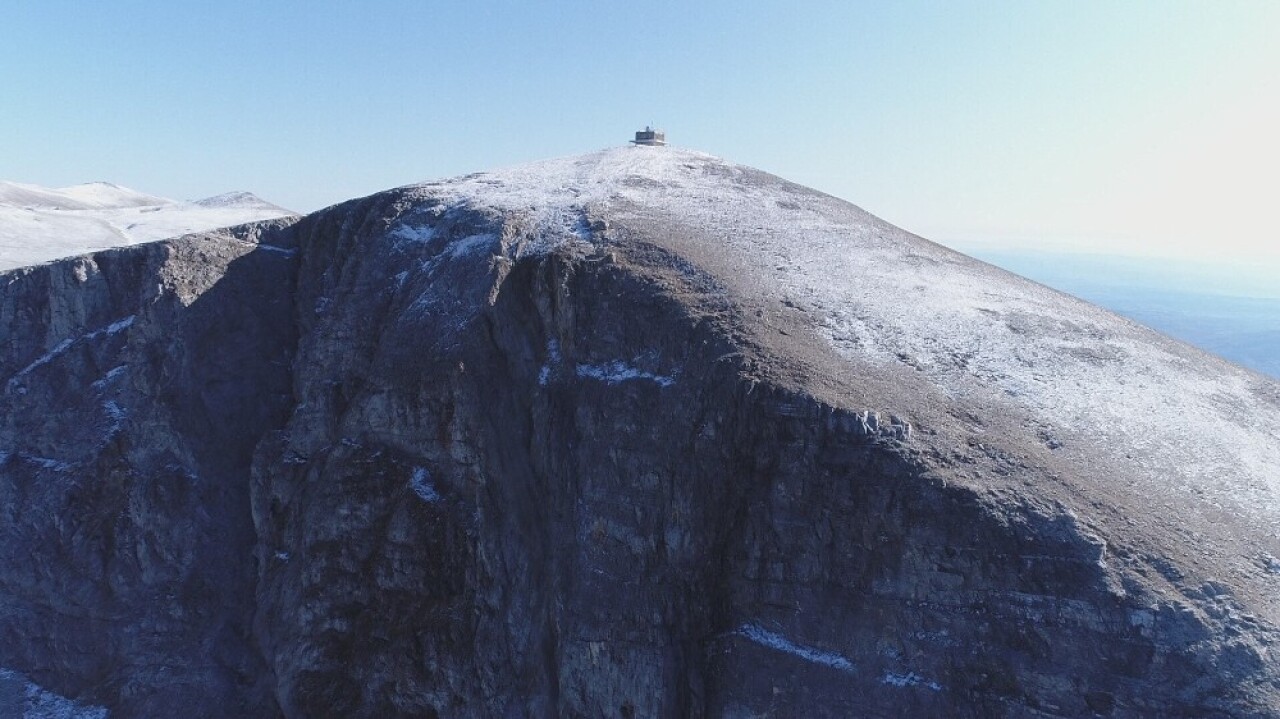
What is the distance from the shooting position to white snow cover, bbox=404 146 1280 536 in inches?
797

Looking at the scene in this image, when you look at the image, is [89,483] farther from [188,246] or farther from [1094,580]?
[1094,580]

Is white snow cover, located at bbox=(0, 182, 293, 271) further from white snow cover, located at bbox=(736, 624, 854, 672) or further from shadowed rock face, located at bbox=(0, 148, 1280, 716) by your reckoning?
white snow cover, located at bbox=(736, 624, 854, 672)

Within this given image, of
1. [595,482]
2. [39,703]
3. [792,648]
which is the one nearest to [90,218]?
[39,703]

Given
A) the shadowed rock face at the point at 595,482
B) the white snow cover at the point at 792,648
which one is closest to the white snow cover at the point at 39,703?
the shadowed rock face at the point at 595,482

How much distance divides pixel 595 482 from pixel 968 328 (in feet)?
52.5

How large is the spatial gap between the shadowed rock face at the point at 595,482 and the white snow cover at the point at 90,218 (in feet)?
69.3

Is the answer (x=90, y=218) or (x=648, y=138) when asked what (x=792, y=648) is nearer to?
(x=648, y=138)

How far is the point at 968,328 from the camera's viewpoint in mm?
25469

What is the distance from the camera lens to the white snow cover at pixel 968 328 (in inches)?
797

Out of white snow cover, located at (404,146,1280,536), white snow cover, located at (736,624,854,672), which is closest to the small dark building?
white snow cover, located at (404,146,1280,536)

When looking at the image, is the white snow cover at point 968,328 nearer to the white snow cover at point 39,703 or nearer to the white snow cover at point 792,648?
the white snow cover at point 792,648

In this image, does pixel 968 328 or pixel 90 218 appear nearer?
pixel 968 328

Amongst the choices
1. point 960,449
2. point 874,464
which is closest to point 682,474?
point 874,464

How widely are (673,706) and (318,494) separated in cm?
1595
